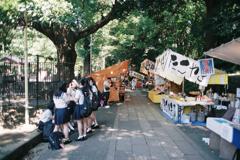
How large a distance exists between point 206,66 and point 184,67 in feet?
3.14

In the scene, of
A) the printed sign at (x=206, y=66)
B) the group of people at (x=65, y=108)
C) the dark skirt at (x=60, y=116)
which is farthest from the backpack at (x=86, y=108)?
the printed sign at (x=206, y=66)

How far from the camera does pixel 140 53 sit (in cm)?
2544

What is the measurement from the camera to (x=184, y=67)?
7.97 m

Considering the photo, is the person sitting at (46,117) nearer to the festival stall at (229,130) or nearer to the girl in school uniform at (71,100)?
the girl in school uniform at (71,100)

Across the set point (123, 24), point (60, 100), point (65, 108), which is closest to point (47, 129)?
point (65, 108)

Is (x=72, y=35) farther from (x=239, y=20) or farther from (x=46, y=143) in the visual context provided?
(x=239, y=20)

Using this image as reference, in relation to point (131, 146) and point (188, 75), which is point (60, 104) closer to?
point (131, 146)

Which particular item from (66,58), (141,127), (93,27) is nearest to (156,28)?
(93,27)

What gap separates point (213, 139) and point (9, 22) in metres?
6.51

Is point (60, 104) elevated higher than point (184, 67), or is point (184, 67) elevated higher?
point (184, 67)

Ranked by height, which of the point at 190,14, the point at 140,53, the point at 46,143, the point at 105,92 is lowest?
the point at 46,143

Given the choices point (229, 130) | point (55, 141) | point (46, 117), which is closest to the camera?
point (229, 130)

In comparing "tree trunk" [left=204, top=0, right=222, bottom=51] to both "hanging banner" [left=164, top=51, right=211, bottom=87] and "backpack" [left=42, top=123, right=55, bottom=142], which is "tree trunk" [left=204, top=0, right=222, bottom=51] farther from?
"backpack" [left=42, top=123, right=55, bottom=142]

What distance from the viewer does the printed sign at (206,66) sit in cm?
722
